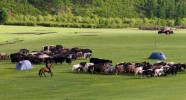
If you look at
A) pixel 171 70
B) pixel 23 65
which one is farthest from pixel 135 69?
pixel 23 65

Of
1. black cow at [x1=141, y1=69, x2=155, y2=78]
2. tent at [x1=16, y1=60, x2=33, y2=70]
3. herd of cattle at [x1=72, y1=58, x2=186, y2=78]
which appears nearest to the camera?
black cow at [x1=141, y1=69, x2=155, y2=78]

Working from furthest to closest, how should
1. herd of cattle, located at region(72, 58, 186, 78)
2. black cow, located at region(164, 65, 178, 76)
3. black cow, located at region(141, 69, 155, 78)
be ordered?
black cow, located at region(164, 65, 178, 76) → herd of cattle, located at region(72, 58, 186, 78) → black cow, located at region(141, 69, 155, 78)

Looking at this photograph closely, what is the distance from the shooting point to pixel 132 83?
36.8m

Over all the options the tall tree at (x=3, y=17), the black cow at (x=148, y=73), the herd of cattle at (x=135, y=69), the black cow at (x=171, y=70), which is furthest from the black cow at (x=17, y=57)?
the tall tree at (x=3, y=17)

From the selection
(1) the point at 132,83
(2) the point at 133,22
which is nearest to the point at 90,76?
(1) the point at 132,83

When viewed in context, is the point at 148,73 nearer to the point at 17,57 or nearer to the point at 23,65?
the point at 23,65

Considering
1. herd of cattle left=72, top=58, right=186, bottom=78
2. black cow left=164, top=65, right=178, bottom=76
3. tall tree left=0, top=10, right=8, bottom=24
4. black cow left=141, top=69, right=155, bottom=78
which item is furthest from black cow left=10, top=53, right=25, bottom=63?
tall tree left=0, top=10, right=8, bottom=24

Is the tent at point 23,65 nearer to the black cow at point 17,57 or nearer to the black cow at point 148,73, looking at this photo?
the black cow at point 17,57

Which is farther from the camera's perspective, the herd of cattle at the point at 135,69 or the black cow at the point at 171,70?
the black cow at the point at 171,70

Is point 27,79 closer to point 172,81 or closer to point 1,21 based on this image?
point 172,81

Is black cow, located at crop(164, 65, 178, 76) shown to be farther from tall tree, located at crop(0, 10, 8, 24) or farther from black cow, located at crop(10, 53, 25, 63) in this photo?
tall tree, located at crop(0, 10, 8, 24)

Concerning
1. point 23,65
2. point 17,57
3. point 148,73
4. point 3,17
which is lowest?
point 3,17

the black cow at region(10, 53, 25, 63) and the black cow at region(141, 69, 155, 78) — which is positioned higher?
the black cow at region(141, 69, 155, 78)

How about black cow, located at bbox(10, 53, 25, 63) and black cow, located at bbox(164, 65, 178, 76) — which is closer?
black cow, located at bbox(164, 65, 178, 76)
